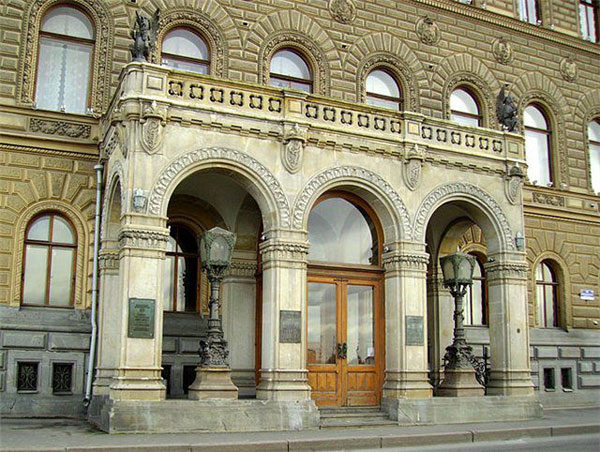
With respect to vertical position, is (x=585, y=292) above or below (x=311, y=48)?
below

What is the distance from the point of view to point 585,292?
26656mm

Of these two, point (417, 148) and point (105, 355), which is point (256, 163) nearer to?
point (417, 148)

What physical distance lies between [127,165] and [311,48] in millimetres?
9115

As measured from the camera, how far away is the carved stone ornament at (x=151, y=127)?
1644 centimetres

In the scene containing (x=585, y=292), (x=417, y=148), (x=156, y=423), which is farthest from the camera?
(x=585, y=292)

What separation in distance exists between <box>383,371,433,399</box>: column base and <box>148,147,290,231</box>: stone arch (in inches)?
180

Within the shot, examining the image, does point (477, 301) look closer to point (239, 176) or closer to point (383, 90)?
point (383, 90)

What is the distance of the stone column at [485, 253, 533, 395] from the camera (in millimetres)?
19797

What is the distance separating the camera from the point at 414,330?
18.7m

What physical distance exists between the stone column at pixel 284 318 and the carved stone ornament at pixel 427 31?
35.3 ft

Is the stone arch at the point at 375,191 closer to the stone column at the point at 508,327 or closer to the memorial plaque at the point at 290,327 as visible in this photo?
the memorial plaque at the point at 290,327

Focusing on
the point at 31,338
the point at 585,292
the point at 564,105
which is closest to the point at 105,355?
the point at 31,338

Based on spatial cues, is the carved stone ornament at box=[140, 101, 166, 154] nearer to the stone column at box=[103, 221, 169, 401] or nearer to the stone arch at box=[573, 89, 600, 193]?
the stone column at box=[103, 221, 169, 401]

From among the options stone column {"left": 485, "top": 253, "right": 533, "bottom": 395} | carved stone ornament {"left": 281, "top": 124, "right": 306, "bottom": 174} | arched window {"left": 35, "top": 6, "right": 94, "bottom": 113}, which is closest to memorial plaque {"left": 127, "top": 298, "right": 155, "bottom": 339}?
carved stone ornament {"left": 281, "top": 124, "right": 306, "bottom": 174}
